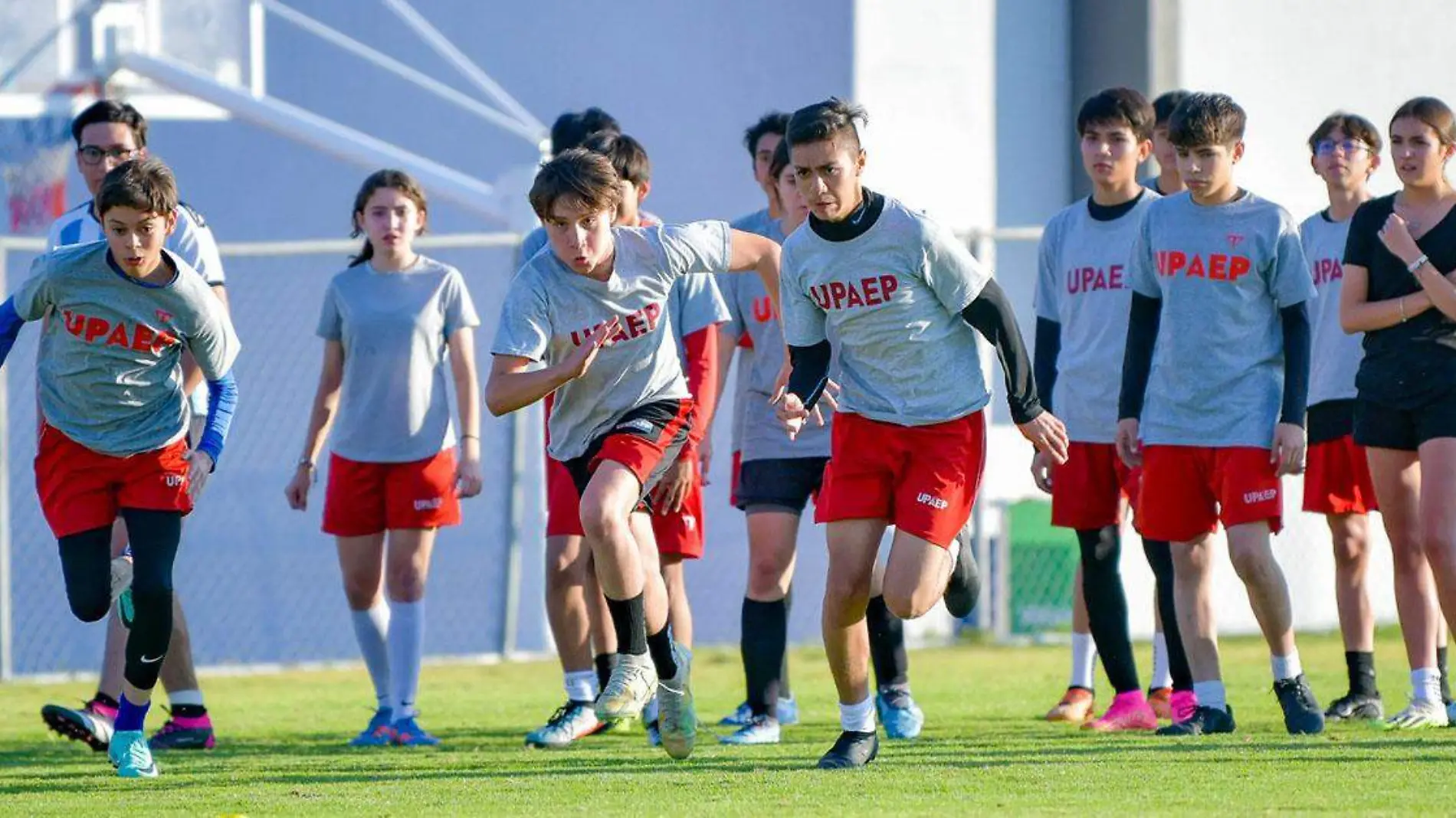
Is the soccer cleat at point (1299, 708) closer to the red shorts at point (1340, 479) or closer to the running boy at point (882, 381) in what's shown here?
the red shorts at point (1340, 479)

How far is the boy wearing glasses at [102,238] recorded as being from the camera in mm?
7836

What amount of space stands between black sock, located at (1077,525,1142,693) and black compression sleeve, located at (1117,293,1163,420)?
0.75m

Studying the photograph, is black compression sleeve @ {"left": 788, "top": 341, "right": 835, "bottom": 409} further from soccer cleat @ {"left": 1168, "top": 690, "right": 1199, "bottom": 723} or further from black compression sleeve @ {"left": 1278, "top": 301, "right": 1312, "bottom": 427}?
soccer cleat @ {"left": 1168, "top": 690, "right": 1199, "bottom": 723}

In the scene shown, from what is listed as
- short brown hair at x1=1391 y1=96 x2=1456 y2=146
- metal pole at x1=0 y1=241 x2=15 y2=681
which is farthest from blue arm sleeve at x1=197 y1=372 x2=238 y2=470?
metal pole at x1=0 y1=241 x2=15 y2=681

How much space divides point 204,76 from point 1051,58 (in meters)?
6.05

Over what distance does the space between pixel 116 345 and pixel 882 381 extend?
95.4 inches

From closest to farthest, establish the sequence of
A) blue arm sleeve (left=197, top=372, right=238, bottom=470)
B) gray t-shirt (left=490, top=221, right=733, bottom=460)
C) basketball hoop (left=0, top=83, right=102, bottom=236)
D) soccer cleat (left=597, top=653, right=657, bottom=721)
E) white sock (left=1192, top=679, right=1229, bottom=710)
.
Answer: soccer cleat (left=597, top=653, right=657, bottom=721)
gray t-shirt (left=490, top=221, right=733, bottom=460)
blue arm sleeve (left=197, top=372, right=238, bottom=470)
white sock (left=1192, top=679, right=1229, bottom=710)
basketball hoop (left=0, top=83, right=102, bottom=236)

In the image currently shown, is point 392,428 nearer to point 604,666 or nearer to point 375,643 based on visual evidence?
point 375,643

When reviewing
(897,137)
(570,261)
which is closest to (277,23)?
(897,137)

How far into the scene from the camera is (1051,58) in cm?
1561

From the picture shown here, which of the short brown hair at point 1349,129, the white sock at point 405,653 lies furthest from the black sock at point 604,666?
the short brown hair at point 1349,129

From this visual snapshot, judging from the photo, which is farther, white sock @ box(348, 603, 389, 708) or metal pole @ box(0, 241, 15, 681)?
metal pole @ box(0, 241, 15, 681)

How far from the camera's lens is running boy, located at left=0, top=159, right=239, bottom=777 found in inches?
262

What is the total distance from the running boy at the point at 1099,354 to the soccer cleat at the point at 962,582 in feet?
3.58
